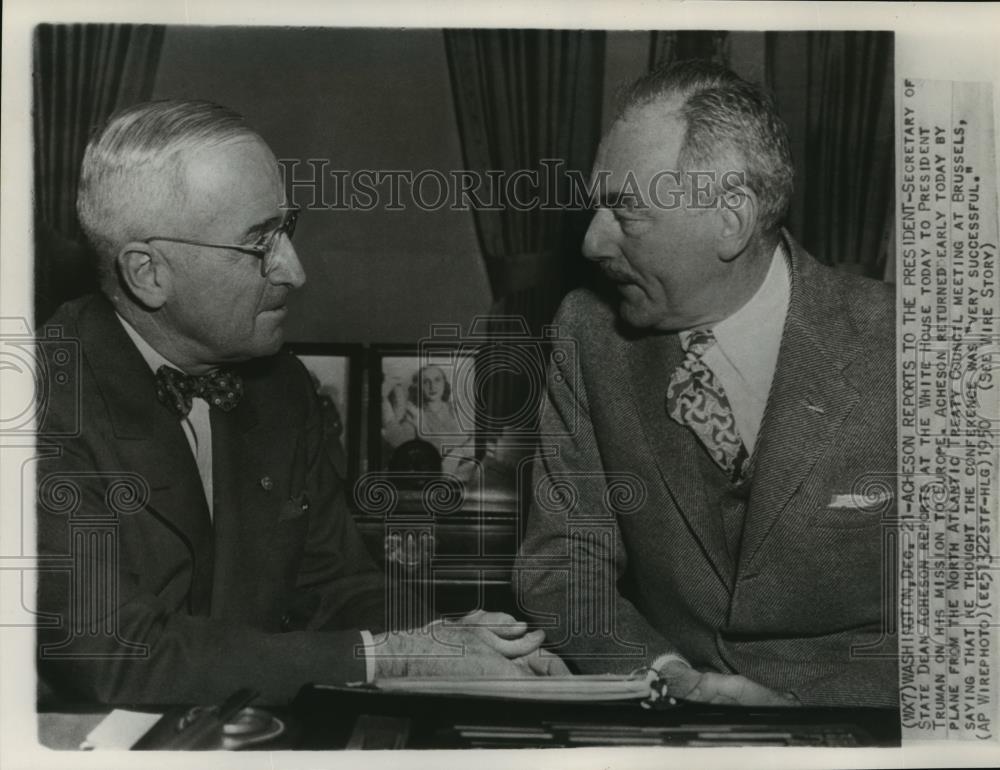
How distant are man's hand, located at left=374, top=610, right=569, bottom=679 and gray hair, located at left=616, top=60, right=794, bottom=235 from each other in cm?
138

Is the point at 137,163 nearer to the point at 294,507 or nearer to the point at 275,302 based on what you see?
the point at 275,302

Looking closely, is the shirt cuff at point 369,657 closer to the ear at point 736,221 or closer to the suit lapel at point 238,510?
the suit lapel at point 238,510

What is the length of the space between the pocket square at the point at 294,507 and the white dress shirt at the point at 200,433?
20 centimetres

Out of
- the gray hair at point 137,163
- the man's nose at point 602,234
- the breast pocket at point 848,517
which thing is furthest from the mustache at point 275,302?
the breast pocket at point 848,517

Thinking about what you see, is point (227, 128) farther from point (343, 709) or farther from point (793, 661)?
point (793, 661)

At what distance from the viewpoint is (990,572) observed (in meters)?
3.51

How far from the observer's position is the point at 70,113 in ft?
11.2

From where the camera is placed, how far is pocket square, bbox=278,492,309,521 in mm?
3418

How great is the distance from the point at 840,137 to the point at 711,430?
0.95m

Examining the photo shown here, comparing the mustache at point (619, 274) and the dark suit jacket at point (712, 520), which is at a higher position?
the mustache at point (619, 274)

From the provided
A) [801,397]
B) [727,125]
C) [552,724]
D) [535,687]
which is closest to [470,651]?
[535,687]

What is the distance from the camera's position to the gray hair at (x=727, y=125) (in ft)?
11.0

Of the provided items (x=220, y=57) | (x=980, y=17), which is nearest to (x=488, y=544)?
(x=220, y=57)

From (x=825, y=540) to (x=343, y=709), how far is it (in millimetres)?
1465
